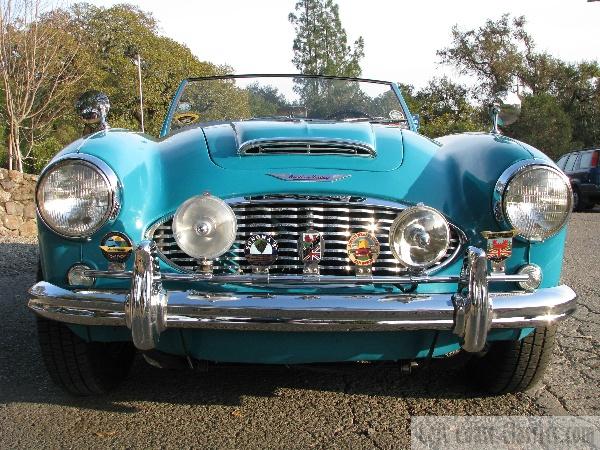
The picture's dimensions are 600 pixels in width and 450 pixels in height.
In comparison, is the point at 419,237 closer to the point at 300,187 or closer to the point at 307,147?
the point at 300,187

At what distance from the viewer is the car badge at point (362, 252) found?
243 cm

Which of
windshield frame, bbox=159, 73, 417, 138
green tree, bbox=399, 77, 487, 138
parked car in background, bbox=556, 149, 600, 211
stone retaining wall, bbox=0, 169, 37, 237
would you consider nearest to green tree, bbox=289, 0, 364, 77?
green tree, bbox=399, 77, 487, 138

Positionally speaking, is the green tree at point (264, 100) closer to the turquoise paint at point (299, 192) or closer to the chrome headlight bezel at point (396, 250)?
the turquoise paint at point (299, 192)

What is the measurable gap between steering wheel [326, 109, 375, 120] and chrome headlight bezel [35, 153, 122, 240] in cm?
181

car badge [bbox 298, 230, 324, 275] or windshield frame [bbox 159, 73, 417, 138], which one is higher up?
windshield frame [bbox 159, 73, 417, 138]

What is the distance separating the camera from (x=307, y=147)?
2.81m

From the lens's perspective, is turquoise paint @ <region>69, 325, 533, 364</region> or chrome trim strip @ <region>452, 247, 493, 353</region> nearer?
chrome trim strip @ <region>452, 247, 493, 353</region>

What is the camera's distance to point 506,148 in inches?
108

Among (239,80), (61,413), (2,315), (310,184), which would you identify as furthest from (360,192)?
(2,315)

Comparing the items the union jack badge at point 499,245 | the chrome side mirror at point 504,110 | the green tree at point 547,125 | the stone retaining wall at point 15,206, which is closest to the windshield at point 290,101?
the chrome side mirror at point 504,110

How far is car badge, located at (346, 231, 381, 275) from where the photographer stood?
7.97ft

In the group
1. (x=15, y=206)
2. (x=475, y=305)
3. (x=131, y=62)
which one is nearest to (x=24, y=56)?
(x=15, y=206)

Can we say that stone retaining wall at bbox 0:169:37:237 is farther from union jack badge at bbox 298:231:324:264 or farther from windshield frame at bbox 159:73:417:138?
union jack badge at bbox 298:231:324:264

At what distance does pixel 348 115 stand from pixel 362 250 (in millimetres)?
1833
